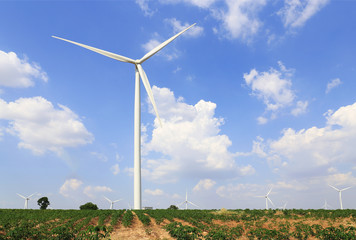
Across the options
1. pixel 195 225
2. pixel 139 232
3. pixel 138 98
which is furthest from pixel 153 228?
pixel 138 98

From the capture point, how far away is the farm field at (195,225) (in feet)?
98.4

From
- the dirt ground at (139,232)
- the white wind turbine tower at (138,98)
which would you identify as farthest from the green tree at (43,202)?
the dirt ground at (139,232)

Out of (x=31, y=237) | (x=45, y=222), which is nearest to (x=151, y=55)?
(x=45, y=222)

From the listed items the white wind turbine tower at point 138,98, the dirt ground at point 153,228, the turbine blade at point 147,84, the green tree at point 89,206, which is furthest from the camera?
the green tree at point 89,206

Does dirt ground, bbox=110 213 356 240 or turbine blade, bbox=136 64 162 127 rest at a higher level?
turbine blade, bbox=136 64 162 127

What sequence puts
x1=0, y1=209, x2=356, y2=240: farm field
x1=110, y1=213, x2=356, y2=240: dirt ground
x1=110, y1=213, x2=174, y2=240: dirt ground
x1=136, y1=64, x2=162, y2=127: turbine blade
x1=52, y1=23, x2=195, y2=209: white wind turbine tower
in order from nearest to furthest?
x1=0, y1=209, x2=356, y2=240: farm field, x1=110, y1=213, x2=174, y2=240: dirt ground, x1=110, y1=213, x2=356, y2=240: dirt ground, x1=52, y1=23, x2=195, y2=209: white wind turbine tower, x1=136, y1=64, x2=162, y2=127: turbine blade

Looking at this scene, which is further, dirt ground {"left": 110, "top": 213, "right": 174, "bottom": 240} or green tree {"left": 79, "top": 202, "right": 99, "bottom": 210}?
green tree {"left": 79, "top": 202, "right": 99, "bottom": 210}

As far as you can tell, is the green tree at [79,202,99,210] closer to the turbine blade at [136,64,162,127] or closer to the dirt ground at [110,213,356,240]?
the turbine blade at [136,64,162,127]

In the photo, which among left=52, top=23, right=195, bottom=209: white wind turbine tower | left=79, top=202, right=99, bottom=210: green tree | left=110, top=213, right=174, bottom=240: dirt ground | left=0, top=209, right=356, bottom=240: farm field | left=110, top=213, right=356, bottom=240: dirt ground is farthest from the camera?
left=79, top=202, right=99, bottom=210: green tree

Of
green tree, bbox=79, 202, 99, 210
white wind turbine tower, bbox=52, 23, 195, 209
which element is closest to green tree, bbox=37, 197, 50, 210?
green tree, bbox=79, 202, 99, 210

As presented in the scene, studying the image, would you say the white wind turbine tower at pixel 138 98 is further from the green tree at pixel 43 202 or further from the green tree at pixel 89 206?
the green tree at pixel 43 202

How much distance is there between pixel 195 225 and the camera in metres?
40.4

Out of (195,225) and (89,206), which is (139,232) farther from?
(89,206)

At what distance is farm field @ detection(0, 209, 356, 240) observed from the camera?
30000 millimetres
